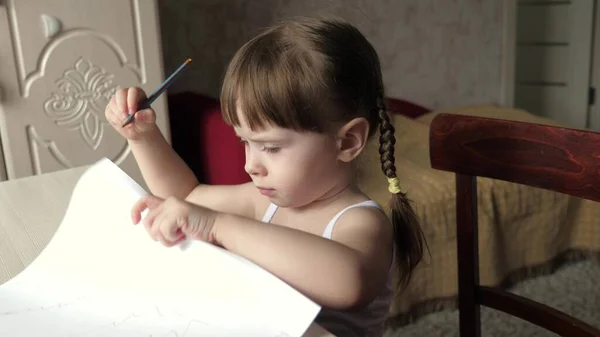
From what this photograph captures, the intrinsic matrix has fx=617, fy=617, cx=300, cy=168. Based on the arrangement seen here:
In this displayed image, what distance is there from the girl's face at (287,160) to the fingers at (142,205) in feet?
0.37

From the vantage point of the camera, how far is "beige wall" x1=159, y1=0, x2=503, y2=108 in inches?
84.3

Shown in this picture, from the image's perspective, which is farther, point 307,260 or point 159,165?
point 159,165

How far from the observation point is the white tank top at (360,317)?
23.7 inches

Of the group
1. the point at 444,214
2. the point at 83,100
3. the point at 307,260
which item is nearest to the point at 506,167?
the point at 307,260

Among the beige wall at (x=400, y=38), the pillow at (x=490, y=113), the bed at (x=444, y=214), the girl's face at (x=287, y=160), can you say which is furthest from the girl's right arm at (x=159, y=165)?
the pillow at (x=490, y=113)

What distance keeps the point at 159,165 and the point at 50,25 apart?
0.99 meters

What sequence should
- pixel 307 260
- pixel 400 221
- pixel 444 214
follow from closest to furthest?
1. pixel 307 260
2. pixel 400 221
3. pixel 444 214

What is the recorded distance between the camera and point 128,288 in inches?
19.9

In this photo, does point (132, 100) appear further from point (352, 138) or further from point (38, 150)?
point (38, 150)

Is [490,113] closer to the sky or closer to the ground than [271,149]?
closer to the ground

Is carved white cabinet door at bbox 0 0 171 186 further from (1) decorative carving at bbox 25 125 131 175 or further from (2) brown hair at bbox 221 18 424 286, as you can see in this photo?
(2) brown hair at bbox 221 18 424 286

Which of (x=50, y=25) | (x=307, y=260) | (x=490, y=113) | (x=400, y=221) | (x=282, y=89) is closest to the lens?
(x=307, y=260)

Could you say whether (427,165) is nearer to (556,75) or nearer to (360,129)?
(360,129)

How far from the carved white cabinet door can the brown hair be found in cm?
107
